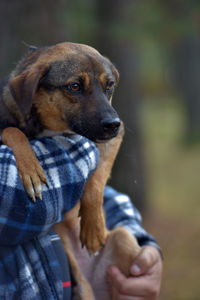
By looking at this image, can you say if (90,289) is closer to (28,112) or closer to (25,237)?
(25,237)

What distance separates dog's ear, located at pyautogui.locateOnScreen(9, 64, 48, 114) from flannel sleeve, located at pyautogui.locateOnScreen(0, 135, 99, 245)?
0.20 meters

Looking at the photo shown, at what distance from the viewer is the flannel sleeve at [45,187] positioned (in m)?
2.00

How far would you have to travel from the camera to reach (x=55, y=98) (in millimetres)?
2512

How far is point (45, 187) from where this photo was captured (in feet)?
6.99

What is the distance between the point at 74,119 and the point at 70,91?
0.15m

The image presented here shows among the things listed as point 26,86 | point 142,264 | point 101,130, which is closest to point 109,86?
point 101,130

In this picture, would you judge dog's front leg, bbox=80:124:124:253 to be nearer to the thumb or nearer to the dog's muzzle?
the thumb

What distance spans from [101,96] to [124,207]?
2.65 feet

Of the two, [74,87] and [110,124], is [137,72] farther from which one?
[110,124]

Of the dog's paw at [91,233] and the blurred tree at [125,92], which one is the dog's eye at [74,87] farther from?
the blurred tree at [125,92]

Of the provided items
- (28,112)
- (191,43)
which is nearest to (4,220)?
Result: (28,112)

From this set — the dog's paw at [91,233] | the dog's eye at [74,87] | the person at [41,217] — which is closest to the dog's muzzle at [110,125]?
the person at [41,217]

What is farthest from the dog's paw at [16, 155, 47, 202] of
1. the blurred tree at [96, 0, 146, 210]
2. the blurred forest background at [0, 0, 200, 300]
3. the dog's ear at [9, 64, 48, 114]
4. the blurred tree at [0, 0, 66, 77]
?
the blurred tree at [96, 0, 146, 210]

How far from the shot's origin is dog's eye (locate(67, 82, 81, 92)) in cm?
240
